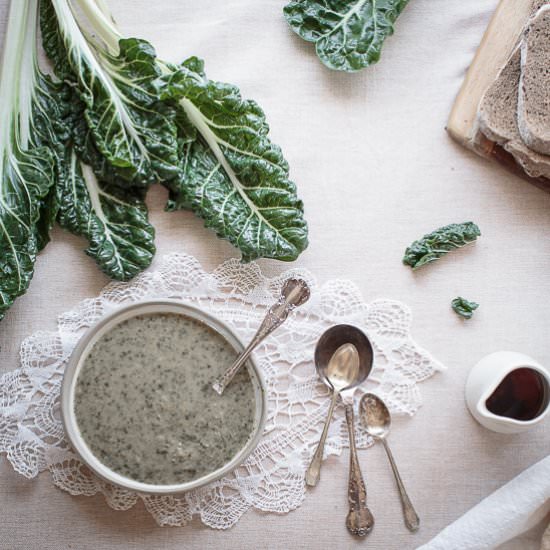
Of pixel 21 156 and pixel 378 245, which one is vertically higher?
pixel 21 156

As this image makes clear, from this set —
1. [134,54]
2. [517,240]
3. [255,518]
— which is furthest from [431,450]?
[134,54]

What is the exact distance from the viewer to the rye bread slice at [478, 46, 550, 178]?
1828 mm

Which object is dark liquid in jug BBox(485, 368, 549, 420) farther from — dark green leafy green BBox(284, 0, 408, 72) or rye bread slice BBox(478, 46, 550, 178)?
dark green leafy green BBox(284, 0, 408, 72)

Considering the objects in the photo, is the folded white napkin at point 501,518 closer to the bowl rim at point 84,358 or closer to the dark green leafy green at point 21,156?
the bowl rim at point 84,358

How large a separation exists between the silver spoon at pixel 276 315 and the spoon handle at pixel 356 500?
0.93ft

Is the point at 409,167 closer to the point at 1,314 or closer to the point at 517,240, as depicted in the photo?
the point at 517,240

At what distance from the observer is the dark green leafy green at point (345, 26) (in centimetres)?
186

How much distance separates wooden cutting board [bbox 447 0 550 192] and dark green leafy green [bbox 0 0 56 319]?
109cm

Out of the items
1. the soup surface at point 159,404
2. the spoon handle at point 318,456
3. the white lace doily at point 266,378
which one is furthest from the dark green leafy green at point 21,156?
the spoon handle at point 318,456

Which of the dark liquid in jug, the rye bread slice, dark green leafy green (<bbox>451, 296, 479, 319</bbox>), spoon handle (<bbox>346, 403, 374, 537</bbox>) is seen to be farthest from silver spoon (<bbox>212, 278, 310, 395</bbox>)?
the rye bread slice

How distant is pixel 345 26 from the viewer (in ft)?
6.15

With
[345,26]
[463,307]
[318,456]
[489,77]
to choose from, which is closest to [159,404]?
[318,456]

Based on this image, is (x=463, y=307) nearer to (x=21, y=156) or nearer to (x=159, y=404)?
(x=159, y=404)

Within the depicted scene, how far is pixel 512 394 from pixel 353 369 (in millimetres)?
396
